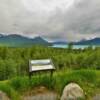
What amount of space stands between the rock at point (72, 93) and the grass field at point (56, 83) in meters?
0.35

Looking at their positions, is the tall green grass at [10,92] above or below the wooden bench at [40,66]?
below

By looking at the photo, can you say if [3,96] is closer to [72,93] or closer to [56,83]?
[56,83]

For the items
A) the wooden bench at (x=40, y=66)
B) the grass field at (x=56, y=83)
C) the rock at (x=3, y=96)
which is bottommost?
the rock at (x=3, y=96)

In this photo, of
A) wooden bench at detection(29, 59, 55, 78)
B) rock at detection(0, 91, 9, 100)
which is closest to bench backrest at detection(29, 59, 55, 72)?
wooden bench at detection(29, 59, 55, 78)

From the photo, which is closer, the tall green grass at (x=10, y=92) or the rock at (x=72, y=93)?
the rock at (x=72, y=93)

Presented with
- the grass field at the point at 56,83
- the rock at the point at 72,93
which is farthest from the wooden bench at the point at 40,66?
the rock at the point at 72,93

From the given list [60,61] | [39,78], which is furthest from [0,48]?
[39,78]

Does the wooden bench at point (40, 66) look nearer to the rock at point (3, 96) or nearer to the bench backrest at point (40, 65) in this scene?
the bench backrest at point (40, 65)

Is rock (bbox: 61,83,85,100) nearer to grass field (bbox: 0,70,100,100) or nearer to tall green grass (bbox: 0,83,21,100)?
grass field (bbox: 0,70,100,100)

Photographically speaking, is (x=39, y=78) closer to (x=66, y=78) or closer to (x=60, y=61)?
(x=66, y=78)

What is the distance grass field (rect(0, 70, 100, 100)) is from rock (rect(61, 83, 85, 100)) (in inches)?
13.7

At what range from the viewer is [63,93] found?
10.5 m

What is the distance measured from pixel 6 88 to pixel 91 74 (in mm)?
3612

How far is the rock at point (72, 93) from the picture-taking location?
33.7 ft
